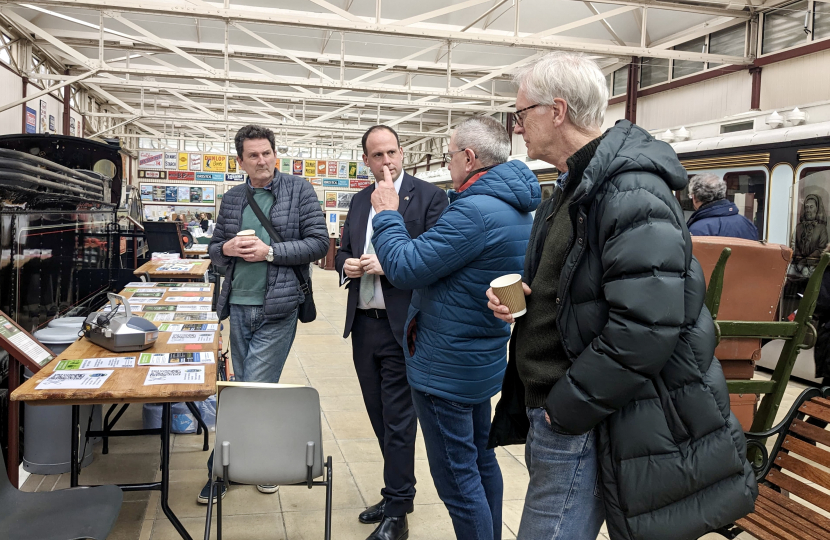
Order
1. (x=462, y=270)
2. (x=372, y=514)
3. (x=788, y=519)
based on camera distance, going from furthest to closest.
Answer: (x=372, y=514) → (x=788, y=519) → (x=462, y=270)

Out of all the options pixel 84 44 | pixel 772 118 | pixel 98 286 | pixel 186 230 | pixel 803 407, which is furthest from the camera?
pixel 84 44

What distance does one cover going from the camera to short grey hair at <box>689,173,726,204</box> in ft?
15.9

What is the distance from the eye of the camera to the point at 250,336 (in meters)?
3.54

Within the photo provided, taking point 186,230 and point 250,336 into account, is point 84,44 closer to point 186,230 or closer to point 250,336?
point 186,230

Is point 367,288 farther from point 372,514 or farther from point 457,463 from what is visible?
point 372,514

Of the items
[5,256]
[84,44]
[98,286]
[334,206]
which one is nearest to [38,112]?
[84,44]

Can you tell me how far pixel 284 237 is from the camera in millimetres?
3568

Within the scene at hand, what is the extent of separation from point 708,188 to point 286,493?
11.4 ft

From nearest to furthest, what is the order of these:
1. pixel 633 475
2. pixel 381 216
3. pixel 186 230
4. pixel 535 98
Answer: pixel 633 475, pixel 535 98, pixel 381 216, pixel 186 230

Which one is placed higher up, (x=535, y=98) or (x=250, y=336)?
(x=535, y=98)

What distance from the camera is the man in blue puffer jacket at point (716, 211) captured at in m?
4.86

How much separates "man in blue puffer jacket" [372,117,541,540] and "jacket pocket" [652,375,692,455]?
0.87 metres

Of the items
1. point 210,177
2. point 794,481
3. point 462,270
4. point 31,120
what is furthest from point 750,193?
point 210,177

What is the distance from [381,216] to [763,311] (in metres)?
1.72
